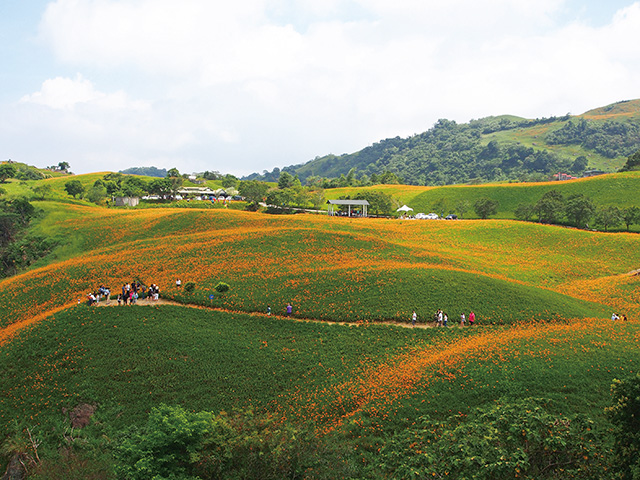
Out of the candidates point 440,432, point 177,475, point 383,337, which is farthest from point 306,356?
point 177,475

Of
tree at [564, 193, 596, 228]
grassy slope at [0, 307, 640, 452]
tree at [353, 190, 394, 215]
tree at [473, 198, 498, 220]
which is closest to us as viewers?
grassy slope at [0, 307, 640, 452]

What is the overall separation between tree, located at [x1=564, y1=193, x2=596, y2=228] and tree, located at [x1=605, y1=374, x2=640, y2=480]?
235 feet

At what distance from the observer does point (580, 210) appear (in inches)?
2953

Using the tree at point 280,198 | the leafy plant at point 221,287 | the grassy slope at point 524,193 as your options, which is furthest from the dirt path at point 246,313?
the grassy slope at point 524,193

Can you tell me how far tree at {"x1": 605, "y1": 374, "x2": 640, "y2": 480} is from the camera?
1434 cm

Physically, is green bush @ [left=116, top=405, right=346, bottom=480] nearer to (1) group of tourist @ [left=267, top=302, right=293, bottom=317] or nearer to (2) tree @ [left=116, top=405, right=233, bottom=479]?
(2) tree @ [left=116, top=405, right=233, bottom=479]

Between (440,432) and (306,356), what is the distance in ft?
34.2

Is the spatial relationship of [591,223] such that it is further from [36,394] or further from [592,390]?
[36,394]

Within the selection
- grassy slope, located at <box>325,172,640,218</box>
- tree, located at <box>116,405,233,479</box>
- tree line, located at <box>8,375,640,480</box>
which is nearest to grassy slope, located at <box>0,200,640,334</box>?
tree line, located at <box>8,375,640,480</box>

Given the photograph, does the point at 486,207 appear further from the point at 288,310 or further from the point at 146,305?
the point at 146,305

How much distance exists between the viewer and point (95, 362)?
26406 mm

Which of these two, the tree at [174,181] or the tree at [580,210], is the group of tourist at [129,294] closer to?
the tree at [580,210]

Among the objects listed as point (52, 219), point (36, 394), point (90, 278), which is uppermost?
point (52, 219)

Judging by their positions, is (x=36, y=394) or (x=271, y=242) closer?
(x=36, y=394)
